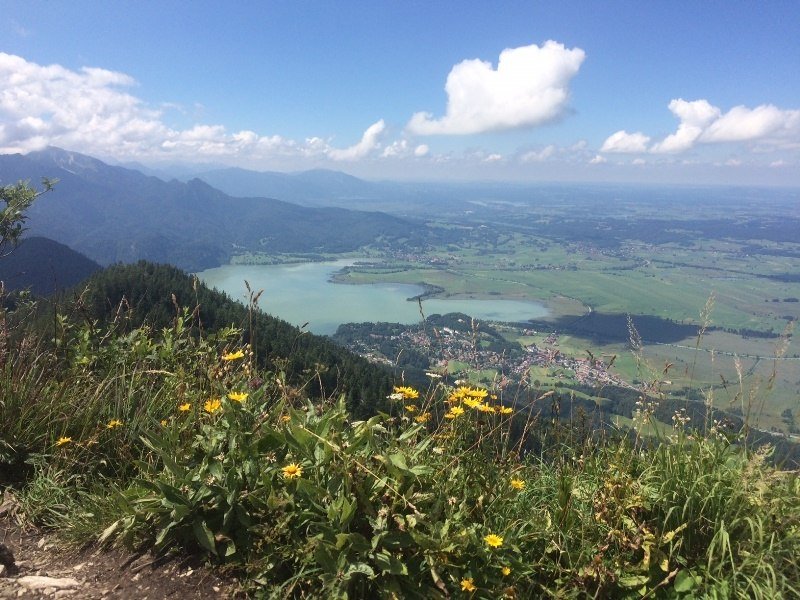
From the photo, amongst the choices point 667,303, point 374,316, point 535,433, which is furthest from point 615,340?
point 535,433

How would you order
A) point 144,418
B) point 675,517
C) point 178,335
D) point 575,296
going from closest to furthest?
point 675,517, point 144,418, point 178,335, point 575,296

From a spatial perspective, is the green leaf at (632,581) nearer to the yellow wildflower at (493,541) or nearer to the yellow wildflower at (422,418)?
the yellow wildflower at (493,541)

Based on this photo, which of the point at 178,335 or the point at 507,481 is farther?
the point at 178,335

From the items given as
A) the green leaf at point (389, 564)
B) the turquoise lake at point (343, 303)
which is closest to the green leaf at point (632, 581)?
the green leaf at point (389, 564)

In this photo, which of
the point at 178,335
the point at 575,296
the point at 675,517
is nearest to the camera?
the point at 675,517

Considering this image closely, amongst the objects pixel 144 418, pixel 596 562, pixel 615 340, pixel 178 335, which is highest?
pixel 178 335

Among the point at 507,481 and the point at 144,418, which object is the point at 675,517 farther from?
the point at 144,418

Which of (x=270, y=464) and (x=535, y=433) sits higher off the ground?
(x=270, y=464)
